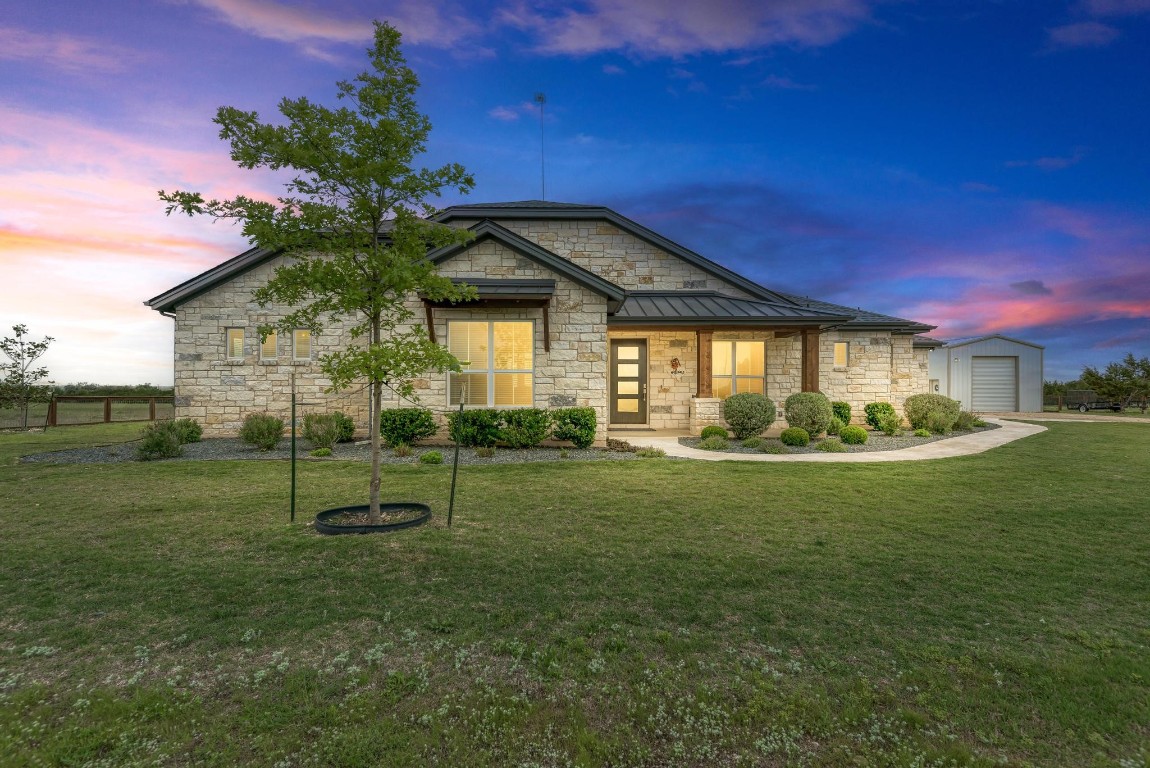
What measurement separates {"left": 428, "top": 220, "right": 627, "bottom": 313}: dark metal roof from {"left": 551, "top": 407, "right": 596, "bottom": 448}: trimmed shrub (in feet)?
9.28

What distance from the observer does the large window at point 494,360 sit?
1112 cm

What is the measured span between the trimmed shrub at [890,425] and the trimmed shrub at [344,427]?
15145 mm

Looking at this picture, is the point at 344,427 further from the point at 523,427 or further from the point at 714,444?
the point at 714,444

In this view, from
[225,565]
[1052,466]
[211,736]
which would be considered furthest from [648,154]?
[211,736]

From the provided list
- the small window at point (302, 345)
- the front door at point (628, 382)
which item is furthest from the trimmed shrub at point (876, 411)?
the small window at point (302, 345)

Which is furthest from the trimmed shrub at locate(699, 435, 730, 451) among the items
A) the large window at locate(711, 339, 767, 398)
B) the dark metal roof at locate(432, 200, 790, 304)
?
the dark metal roof at locate(432, 200, 790, 304)

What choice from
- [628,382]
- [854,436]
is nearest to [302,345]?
[628,382]

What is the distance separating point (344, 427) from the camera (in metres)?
12.0

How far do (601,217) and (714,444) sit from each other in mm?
8181

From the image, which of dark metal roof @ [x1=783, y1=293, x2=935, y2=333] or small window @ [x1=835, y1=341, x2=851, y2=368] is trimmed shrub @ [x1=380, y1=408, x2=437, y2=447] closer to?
dark metal roof @ [x1=783, y1=293, x2=935, y2=333]

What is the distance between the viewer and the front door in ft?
47.4

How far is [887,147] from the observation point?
16688 millimetres

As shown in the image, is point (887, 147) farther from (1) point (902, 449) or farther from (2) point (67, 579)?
(2) point (67, 579)

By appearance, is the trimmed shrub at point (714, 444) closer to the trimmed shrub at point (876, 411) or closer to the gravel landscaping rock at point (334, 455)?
the gravel landscaping rock at point (334, 455)
